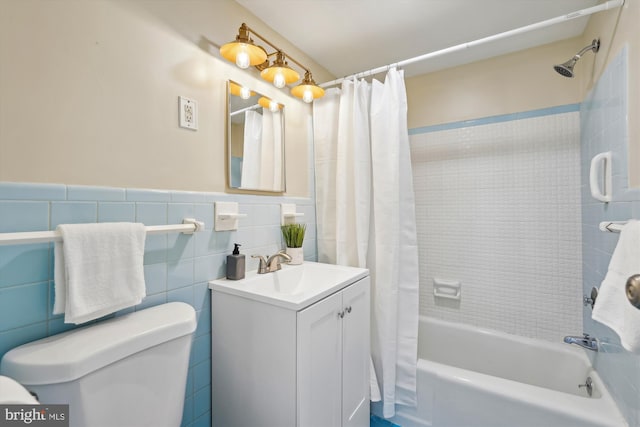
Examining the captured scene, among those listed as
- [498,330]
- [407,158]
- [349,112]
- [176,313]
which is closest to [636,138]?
[407,158]

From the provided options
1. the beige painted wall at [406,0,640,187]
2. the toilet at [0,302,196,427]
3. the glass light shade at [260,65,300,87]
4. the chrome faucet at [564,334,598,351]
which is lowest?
the chrome faucet at [564,334,598,351]

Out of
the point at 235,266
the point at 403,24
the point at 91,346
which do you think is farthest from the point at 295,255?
the point at 403,24

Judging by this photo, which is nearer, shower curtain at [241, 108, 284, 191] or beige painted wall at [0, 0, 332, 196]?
beige painted wall at [0, 0, 332, 196]

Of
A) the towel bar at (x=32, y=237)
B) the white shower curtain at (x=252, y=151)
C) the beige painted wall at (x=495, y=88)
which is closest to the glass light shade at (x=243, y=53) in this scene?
the white shower curtain at (x=252, y=151)

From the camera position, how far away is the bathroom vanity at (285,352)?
38.9 inches

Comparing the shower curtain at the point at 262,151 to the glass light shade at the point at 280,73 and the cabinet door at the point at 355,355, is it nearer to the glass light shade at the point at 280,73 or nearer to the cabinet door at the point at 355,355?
the glass light shade at the point at 280,73

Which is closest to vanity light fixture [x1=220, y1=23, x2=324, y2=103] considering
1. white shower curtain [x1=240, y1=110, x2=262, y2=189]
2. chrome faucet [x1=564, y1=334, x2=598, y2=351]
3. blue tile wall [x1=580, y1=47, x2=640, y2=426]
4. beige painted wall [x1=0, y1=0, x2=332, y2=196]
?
beige painted wall [x1=0, y1=0, x2=332, y2=196]

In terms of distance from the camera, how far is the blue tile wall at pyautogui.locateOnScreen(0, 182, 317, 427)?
29.6 inches

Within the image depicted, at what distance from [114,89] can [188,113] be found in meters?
0.26

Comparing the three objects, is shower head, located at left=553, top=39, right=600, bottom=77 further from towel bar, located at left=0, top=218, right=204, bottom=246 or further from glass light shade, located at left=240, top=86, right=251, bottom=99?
towel bar, located at left=0, top=218, right=204, bottom=246

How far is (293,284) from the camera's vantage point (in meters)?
1.43

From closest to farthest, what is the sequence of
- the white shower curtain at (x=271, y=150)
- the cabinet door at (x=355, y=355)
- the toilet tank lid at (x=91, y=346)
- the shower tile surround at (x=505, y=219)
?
the toilet tank lid at (x=91, y=346) → the cabinet door at (x=355, y=355) → the white shower curtain at (x=271, y=150) → the shower tile surround at (x=505, y=219)

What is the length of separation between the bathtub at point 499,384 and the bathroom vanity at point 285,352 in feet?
1.41

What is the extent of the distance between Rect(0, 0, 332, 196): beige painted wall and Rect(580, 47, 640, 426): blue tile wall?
1679 mm
